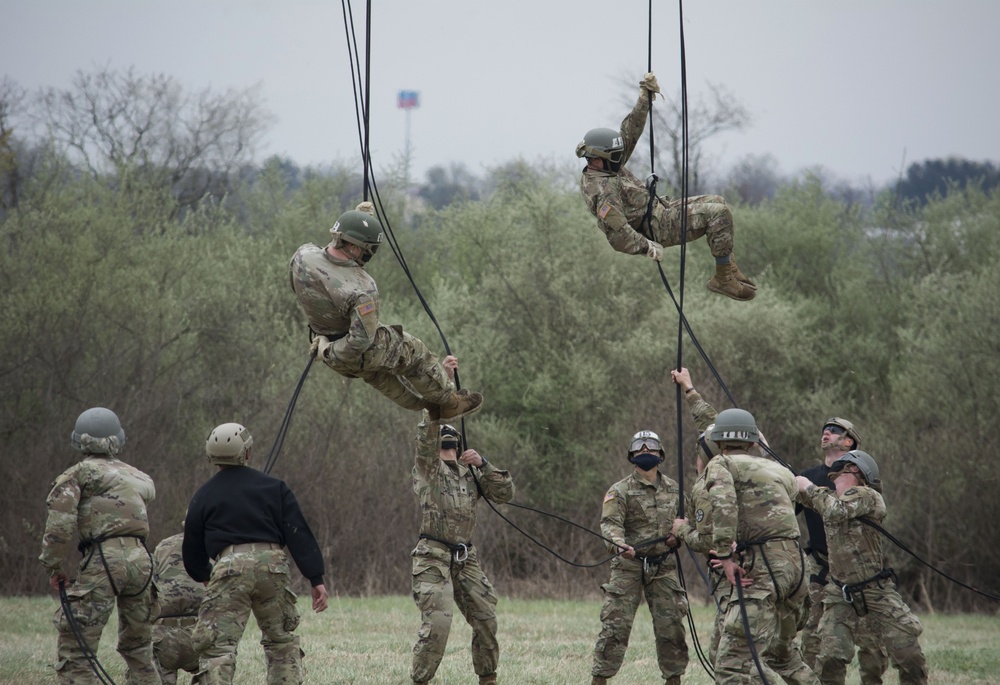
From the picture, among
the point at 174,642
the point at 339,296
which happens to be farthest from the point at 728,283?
the point at 174,642

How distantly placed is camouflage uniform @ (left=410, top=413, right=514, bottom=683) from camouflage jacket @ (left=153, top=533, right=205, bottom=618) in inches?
78.6

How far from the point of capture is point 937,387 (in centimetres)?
2619

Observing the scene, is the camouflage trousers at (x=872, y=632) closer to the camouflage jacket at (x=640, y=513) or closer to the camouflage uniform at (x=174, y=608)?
the camouflage jacket at (x=640, y=513)

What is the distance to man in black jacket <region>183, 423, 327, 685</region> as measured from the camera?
8.68 metres

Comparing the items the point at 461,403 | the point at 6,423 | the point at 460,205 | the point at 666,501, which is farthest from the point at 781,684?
the point at 460,205

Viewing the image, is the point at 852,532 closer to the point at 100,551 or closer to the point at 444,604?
the point at 444,604

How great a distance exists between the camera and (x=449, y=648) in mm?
14578

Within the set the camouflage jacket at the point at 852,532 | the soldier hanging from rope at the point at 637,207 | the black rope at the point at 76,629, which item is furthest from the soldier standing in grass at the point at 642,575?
the black rope at the point at 76,629

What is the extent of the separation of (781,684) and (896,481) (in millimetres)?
13302

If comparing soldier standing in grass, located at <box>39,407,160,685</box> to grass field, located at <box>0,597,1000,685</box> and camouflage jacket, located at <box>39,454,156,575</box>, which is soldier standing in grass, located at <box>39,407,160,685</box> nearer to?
camouflage jacket, located at <box>39,454,156,575</box>

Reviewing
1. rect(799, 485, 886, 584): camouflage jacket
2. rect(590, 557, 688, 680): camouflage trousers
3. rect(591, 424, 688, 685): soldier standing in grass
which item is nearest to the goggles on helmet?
rect(591, 424, 688, 685): soldier standing in grass

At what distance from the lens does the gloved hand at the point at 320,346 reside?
9.05 meters

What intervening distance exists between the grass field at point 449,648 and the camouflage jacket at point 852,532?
2.51 meters

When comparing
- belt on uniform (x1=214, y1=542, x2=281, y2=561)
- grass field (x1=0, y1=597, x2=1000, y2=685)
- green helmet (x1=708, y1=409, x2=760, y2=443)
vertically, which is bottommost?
grass field (x1=0, y1=597, x2=1000, y2=685)
